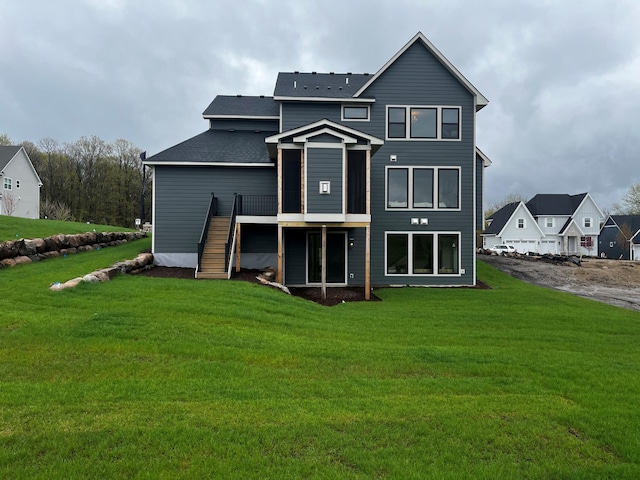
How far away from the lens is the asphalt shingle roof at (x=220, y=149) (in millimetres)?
15734

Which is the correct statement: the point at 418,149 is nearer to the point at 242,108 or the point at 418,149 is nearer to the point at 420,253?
the point at 420,253

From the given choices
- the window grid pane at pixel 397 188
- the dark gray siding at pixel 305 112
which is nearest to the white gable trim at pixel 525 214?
the window grid pane at pixel 397 188

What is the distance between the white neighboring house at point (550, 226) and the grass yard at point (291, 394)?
136ft

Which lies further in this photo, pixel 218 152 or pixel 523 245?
pixel 523 245

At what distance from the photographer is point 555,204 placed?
49.2m

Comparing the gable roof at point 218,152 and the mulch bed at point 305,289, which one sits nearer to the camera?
the mulch bed at point 305,289

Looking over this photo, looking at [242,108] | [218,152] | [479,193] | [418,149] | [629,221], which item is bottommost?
[479,193]

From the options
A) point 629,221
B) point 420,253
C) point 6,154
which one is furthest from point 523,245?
point 6,154

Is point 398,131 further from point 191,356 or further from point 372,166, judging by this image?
point 191,356

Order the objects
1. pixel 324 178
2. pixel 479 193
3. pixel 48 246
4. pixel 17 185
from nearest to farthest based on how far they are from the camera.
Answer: pixel 324 178
pixel 48 246
pixel 479 193
pixel 17 185

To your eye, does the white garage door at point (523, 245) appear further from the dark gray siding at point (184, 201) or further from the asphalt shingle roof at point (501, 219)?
the dark gray siding at point (184, 201)

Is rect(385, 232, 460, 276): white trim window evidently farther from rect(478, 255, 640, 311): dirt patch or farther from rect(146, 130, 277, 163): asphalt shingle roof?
rect(146, 130, 277, 163): asphalt shingle roof

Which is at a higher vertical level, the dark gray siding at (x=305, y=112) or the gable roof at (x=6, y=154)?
the gable roof at (x=6, y=154)

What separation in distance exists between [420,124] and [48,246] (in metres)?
15.1
